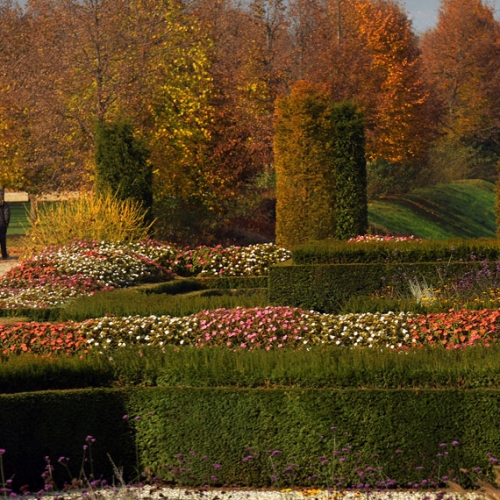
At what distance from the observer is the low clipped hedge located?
797cm

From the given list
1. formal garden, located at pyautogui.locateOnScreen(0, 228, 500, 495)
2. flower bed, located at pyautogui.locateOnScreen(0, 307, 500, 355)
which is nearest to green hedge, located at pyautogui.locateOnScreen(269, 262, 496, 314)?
Answer: flower bed, located at pyautogui.locateOnScreen(0, 307, 500, 355)

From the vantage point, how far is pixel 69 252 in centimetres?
1845

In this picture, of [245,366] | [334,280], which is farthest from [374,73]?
[245,366]

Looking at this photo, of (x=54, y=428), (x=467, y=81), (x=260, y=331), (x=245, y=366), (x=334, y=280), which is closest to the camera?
(x=54, y=428)

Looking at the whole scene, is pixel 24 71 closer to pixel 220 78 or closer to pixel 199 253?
pixel 220 78

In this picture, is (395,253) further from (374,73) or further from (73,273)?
(374,73)

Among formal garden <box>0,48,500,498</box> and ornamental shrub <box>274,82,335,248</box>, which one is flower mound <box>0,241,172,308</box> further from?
ornamental shrub <box>274,82,335,248</box>

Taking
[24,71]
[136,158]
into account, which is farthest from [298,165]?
[24,71]

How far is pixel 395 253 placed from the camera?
16.0 meters

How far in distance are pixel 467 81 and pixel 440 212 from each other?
68.8ft

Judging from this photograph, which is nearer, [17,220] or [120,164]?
[120,164]

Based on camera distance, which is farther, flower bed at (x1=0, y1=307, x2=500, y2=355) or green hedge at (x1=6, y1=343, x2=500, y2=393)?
flower bed at (x1=0, y1=307, x2=500, y2=355)

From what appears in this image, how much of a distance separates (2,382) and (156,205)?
19013mm

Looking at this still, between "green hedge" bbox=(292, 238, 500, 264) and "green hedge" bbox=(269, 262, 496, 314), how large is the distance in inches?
8.7
